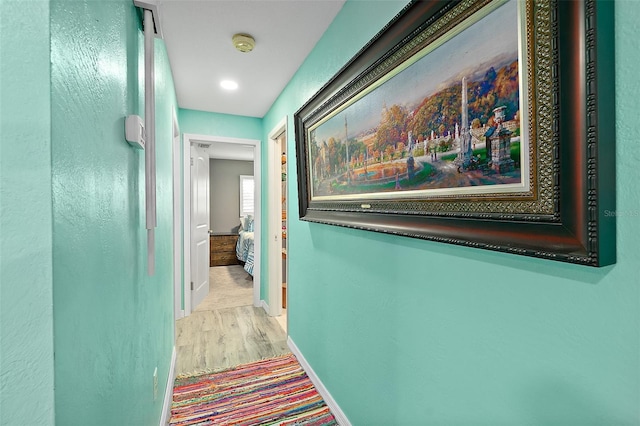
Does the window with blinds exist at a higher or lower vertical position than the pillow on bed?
higher

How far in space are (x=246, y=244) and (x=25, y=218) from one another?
5186mm

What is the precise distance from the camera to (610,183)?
24.3 inches

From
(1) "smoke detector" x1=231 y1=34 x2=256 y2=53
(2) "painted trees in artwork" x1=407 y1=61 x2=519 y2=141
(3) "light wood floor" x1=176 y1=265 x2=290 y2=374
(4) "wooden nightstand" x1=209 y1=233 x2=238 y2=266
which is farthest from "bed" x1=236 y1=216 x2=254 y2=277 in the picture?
(2) "painted trees in artwork" x1=407 y1=61 x2=519 y2=141

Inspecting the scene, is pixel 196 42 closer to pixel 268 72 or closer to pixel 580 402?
pixel 268 72

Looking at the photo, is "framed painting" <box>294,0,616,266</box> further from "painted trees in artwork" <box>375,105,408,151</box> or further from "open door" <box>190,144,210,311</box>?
"open door" <box>190,144,210,311</box>

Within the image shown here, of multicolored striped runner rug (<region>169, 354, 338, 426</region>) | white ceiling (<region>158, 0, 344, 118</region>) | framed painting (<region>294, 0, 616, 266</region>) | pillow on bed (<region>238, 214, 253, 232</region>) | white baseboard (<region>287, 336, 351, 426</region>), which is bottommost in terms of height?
multicolored striped runner rug (<region>169, 354, 338, 426</region>)

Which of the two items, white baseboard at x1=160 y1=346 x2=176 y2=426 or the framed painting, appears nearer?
the framed painting

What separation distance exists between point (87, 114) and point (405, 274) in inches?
44.4

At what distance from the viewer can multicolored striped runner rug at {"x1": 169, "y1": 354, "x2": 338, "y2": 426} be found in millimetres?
1850

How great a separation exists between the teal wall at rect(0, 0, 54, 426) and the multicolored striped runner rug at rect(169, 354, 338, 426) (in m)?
1.66

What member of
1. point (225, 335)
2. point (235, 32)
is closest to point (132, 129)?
point (235, 32)

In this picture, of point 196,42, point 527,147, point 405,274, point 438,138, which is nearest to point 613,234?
point 527,147

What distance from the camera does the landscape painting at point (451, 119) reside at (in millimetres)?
780

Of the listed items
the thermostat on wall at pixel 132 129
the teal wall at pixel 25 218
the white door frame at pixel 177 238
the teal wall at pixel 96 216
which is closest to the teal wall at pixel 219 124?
the white door frame at pixel 177 238
